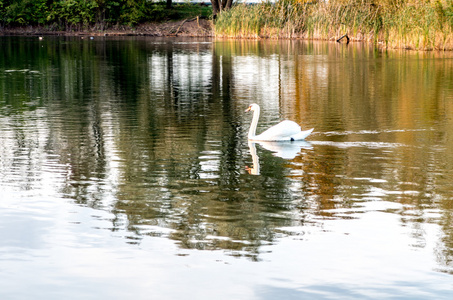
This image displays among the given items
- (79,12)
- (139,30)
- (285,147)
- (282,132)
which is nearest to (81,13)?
(79,12)

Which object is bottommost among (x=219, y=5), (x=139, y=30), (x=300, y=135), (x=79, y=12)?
(x=300, y=135)

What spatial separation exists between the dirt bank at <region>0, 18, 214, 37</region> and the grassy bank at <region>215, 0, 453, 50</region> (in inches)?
283

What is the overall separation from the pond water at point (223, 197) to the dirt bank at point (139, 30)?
4327 centimetres

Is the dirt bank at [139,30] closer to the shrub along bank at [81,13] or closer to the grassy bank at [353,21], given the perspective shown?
the shrub along bank at [81,13]

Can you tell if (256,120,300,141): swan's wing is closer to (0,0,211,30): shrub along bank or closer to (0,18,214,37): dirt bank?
(0,18,214,37): dirt bank

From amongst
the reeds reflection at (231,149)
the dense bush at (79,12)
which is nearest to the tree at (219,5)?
the dense bush at (79,12)

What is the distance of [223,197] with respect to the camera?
9805 mm

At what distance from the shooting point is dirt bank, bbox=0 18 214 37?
64.8 m

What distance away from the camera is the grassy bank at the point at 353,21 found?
35.5 metres

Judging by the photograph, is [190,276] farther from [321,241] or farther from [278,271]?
[321,241]

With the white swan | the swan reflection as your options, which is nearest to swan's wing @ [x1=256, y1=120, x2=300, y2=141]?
the white swan

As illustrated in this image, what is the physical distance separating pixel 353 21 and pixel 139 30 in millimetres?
26085

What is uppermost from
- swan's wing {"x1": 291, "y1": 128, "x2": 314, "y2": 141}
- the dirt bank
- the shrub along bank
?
the shrub along bank

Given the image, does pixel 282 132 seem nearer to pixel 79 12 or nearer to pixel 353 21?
pixel 353 21
